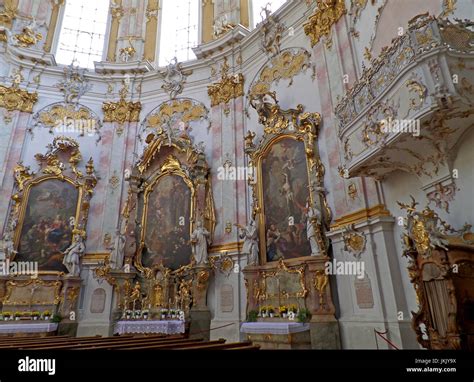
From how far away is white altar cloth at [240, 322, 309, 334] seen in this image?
24.7ft

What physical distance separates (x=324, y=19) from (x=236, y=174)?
17.8 feet

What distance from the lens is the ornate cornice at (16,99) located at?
1323 centimetres

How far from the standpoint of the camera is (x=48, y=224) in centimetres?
1212

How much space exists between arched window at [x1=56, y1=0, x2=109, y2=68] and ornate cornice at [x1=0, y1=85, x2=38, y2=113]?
100 inches

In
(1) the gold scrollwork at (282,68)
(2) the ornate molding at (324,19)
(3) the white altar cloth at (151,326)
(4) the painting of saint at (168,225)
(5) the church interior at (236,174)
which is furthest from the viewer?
(4) the painting of saint at (168,225)

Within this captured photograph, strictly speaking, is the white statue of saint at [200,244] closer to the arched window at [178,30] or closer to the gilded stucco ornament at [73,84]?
the gilded stucco ornament at [73,84]

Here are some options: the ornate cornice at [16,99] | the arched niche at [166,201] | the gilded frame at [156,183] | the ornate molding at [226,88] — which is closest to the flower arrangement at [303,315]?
the arched niche at [166,201]

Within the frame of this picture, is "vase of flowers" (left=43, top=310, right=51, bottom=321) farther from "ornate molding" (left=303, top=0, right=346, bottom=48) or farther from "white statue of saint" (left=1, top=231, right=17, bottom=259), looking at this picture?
"ornate molding" (left=303, top=0, right=346, bottom=48)

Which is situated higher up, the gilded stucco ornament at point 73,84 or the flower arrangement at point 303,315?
the gilded stucco ornament at point 73,84

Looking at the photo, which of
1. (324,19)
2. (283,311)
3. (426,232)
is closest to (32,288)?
(283,311)

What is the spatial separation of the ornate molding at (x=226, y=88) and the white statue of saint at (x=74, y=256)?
7.18 meters

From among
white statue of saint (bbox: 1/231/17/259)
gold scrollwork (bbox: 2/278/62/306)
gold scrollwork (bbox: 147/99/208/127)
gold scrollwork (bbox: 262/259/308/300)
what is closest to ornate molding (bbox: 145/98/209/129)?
gold scrollwork (bbox: 147/99/208/127)

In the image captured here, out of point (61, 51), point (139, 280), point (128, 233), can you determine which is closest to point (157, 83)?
point (61, 51)

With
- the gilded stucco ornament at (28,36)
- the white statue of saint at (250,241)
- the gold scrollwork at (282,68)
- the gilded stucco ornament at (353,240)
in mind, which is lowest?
the gilded stucco ornament at (353,240)
